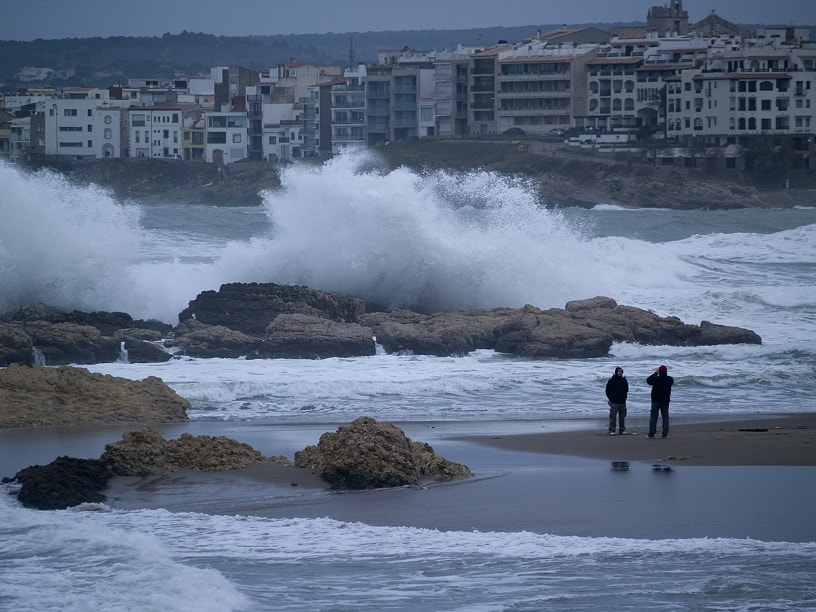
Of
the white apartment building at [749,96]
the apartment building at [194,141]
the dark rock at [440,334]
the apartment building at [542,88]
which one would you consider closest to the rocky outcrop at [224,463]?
the dark rock at [440,334]

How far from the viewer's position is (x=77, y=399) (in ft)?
37.7

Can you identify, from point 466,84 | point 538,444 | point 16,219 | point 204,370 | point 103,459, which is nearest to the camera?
point 103,459

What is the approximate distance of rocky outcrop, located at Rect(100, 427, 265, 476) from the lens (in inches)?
343

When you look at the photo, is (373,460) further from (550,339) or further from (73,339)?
(550,339)

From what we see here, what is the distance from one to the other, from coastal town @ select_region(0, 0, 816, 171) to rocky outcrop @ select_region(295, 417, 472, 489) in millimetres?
62728

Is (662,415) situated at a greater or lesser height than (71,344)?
lesser

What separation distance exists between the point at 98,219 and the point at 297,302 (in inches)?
226

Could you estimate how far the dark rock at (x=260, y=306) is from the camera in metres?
17.2

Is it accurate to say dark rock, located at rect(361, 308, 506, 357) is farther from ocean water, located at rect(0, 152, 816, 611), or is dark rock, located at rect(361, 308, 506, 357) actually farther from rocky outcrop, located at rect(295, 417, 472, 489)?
rocky outcrop, located at rect(295, 417, 472, 489)

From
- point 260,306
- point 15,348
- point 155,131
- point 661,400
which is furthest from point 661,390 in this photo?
point 155,131

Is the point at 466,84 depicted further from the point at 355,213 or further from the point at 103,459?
the point at 103,459

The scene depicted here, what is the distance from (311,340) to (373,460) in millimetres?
7679

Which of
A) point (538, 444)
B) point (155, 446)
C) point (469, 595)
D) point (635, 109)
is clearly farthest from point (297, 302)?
point (635, 109)

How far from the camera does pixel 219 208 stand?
72.3 m
